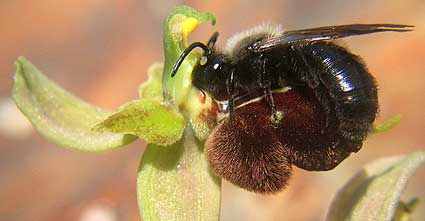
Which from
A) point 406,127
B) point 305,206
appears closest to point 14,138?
point 305,206

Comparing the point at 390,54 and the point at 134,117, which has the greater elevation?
the point at 134,117

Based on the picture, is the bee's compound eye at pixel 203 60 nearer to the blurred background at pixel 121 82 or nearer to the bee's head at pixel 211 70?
the bee's head at pixel 211 70

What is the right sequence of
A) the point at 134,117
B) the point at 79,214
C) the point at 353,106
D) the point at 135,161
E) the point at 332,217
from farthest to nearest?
the point at 135,161 → the point at 79,214 → the point at 332,217 → the point at 134,117 → the point at 353,106

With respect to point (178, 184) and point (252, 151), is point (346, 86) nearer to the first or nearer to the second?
point (252, 151)

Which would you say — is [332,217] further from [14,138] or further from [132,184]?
[14,138]

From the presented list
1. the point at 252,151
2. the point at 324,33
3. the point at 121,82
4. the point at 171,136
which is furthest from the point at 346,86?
the point at 121,82

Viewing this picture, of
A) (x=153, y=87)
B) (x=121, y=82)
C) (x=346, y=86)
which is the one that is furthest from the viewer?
(x=121, y=82)

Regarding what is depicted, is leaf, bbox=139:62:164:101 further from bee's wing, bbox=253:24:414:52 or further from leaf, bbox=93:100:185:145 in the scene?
bee's wing, bbox=253:24:414:52

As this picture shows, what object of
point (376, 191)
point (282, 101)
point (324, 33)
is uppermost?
point (324, 33)
